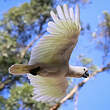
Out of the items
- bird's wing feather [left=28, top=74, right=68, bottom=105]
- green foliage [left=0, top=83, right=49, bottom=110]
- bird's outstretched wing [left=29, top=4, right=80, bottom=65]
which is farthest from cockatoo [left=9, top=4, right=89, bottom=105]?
green foliage [left=0, top=83, right=49, bottom=110]

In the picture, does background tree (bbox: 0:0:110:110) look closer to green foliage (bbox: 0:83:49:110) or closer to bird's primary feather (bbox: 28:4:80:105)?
green foliage (bbox: 0:83:49:110)

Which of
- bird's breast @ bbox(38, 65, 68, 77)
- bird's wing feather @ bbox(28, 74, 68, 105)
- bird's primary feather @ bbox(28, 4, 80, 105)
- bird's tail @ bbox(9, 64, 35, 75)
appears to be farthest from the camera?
bird's wing feather @ bbox(28, 74, 68, 105)

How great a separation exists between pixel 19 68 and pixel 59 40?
364 mm

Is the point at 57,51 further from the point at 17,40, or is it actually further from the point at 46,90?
the point at 17,40

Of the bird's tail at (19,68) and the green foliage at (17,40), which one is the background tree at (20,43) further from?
the bird's tail at (19,68)

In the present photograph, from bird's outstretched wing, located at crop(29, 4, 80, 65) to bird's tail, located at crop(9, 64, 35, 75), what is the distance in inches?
2.0

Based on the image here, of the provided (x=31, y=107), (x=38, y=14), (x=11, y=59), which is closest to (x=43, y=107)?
(x=31, y=107)

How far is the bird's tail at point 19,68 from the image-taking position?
220 cm

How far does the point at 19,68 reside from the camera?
222 centimetres

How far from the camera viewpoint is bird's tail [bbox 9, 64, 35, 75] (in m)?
2.20

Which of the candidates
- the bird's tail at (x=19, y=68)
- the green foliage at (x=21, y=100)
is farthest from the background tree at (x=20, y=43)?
the bird's tail at (x=19, y=68)

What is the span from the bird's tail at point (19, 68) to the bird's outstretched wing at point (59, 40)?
0.05 m

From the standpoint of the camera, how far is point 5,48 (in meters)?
6.38

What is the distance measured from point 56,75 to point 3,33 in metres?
4.56
